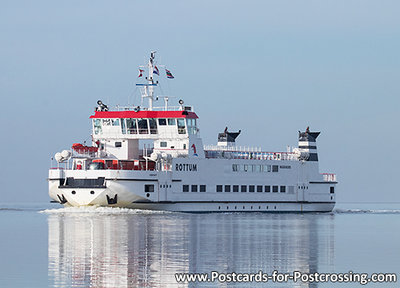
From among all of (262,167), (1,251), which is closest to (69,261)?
(1,251)

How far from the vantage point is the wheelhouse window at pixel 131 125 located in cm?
6888

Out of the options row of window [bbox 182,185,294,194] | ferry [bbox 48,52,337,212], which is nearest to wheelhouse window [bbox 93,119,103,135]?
ferry [bbox 48,52,337,212]

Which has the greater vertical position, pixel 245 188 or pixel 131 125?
pixel 131 125

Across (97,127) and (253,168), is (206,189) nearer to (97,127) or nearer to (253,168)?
(253,168)

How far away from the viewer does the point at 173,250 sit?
123 feet

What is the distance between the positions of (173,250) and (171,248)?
882 millimetres

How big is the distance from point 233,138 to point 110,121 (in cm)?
1197

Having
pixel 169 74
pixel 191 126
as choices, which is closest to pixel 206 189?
pixel 191 126

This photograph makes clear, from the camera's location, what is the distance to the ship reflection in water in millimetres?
29625

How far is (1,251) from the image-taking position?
38.3 meters

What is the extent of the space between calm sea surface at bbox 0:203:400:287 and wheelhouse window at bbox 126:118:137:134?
33.0ft

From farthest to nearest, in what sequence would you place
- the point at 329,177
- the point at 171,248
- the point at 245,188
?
the point at 329,177 < the point at 245,188 < the point at 171,248

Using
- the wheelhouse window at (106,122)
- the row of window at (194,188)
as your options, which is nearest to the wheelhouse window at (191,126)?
the row of window at (194,188)

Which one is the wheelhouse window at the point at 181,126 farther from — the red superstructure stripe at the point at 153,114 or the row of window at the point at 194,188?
the row of window at the point at 194,188
